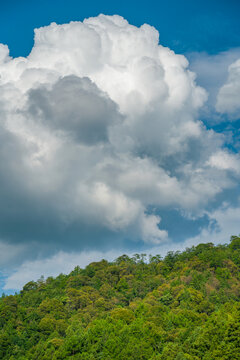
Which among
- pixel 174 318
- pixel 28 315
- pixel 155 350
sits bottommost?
pixel 155 350

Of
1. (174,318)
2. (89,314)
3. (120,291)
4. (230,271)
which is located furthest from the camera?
(120,291)

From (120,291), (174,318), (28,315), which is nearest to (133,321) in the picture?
(174,318)

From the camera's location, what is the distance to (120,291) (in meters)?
144

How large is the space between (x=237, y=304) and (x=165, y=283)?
56.8m

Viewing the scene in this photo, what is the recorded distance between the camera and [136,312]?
10138cm

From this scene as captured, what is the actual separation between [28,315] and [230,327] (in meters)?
72.0

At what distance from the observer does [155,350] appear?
261ft

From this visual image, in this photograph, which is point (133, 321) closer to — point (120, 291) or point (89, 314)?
point (89, 314)

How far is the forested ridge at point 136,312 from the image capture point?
244 ft

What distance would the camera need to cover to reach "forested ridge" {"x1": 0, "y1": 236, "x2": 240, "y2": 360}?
7438cm

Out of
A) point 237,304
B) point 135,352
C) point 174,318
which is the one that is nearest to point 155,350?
point 135,352

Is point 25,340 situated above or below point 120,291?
below

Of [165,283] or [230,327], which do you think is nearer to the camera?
[230,327]

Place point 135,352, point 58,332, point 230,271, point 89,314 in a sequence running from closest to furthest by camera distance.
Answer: point 135,352 → point 58,332 → point 89,314 → point 230,271
